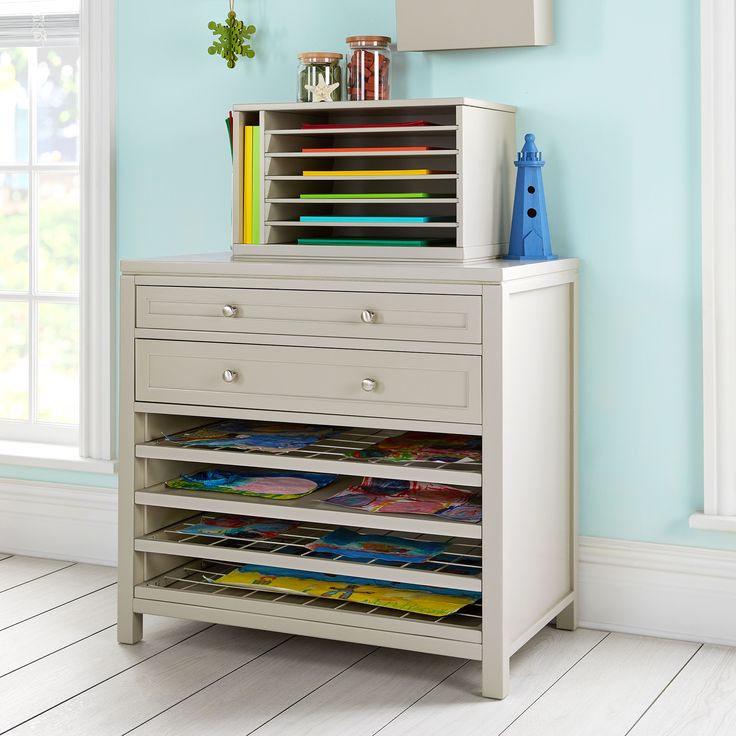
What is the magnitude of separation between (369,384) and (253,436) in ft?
1.28

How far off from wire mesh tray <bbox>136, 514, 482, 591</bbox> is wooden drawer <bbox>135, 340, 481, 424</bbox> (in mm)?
308

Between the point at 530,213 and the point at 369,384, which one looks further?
the point at 530,213

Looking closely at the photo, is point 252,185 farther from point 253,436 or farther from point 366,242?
point 253,436

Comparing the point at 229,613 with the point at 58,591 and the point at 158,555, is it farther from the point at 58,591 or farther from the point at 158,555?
the point at 58,591

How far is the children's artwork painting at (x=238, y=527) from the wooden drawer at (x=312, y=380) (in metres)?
0.30

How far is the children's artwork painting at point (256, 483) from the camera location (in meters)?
2.38

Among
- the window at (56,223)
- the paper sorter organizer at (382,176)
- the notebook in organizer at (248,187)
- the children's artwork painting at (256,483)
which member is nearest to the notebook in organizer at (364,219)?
the paper sorter organizer at (382,176)

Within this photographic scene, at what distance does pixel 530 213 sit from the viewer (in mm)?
2387

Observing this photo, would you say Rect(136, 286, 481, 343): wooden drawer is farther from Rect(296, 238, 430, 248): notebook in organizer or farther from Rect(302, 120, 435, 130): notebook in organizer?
Rect(302, 120, 435, 130): notebook in organizer

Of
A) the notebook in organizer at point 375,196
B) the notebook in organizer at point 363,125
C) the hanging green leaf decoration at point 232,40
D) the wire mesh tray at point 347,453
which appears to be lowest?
the wire mesh tray at point 347,453

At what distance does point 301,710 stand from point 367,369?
2.16 feet

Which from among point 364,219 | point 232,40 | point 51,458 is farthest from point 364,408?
point 51,458

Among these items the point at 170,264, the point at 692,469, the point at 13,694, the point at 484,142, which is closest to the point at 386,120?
the point at 484,142

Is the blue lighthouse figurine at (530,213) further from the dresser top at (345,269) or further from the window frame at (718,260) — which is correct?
the window frame at (718,260)
